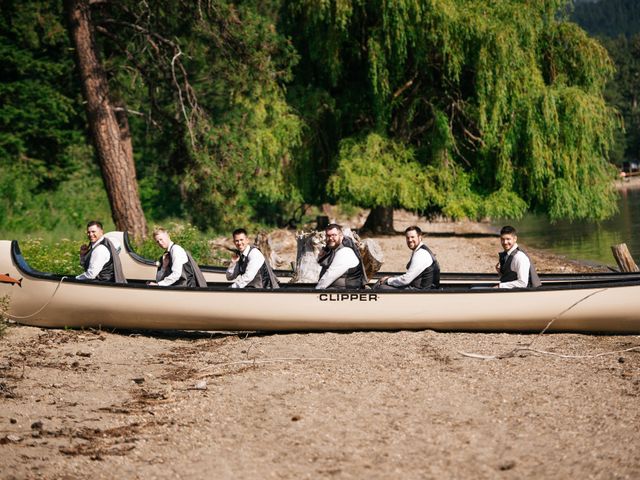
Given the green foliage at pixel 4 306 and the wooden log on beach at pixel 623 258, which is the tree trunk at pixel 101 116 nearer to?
the green foliage at pixel 4 306

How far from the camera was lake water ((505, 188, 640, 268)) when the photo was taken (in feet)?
77.3

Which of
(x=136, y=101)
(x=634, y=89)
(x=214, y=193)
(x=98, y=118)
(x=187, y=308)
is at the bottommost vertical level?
(x=187, y=308)

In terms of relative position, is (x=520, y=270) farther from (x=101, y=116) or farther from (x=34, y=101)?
(x=34, y=101)

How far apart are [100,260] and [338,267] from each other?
3.24 metres

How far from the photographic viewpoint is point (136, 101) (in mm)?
26984

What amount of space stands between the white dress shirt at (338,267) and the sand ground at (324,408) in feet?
2.36

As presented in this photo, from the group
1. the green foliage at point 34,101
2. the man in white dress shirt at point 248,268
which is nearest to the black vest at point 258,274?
the man in white dress shirt at point 248,268

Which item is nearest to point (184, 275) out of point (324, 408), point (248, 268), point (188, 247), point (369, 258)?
point (248, 268)

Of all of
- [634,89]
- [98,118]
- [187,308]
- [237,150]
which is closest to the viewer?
[187,308]

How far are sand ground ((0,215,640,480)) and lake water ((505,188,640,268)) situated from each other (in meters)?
12.7

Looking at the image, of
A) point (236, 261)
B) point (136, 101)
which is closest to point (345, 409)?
point (236, 261)

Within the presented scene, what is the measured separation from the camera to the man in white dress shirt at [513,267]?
1090 centimetres

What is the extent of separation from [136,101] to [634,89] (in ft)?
284

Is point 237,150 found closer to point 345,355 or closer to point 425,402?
point 345,355
